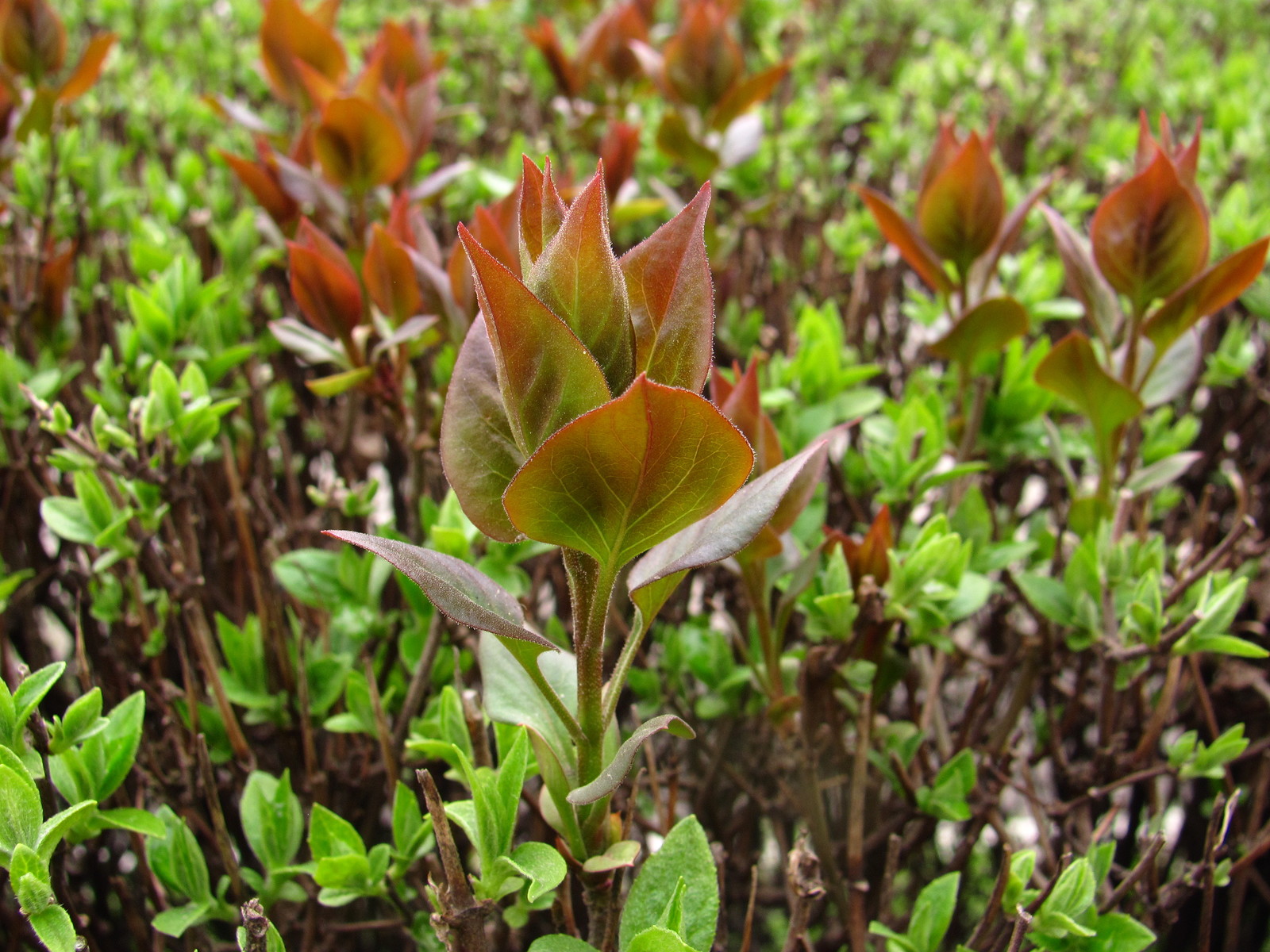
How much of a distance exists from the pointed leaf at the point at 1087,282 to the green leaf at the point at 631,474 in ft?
2.93

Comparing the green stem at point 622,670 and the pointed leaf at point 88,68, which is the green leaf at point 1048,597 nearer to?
the green stem at point 622,670

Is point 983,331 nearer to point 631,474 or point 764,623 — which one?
point 764,623

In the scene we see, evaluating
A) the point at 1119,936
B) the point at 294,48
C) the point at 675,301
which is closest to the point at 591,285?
the point at 675,301

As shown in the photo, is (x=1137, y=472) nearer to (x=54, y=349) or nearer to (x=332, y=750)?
(x=332, y=750)

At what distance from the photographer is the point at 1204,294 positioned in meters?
1.37

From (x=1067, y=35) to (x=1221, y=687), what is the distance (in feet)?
9.13

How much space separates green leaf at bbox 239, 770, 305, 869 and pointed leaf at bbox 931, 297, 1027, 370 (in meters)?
1.13

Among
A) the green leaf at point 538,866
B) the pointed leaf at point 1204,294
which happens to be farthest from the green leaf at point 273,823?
the pointed leaf at point 1204,294

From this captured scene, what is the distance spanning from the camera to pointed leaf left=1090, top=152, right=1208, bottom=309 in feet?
4.35

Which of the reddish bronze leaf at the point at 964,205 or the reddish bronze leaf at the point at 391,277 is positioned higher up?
the reddish bronze leaf at the point at 964,205

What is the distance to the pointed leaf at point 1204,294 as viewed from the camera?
1.31 meters

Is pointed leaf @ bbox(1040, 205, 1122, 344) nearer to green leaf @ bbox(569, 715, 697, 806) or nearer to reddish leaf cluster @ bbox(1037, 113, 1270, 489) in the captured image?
reddish leaf cluster @ bbox(1037, 113, 1270, 489)

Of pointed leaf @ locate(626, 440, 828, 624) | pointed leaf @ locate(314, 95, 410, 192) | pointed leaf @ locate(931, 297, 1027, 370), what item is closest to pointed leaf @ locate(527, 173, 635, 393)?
pointed leaf @ locate(626, 440, 828, 624)

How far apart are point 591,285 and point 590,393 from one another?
9cm
